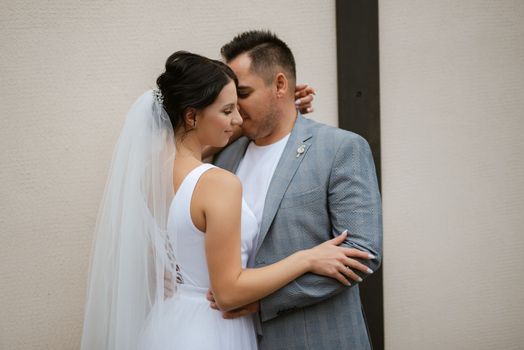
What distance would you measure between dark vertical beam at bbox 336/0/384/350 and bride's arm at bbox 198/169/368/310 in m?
0.79

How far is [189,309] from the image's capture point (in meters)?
1.49

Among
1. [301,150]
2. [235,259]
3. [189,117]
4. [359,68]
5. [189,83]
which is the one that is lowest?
[235,259]

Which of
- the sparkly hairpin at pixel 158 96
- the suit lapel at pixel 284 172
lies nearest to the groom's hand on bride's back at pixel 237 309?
the suit lapel at pixel 284 172

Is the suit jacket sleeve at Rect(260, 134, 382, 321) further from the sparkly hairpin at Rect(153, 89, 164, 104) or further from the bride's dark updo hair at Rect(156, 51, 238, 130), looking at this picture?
the sparkly hairpin at Rect(153, 89, 164, 104)

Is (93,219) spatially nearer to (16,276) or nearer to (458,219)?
(16,276)

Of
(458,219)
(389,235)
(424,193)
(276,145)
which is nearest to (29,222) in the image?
(276,145)

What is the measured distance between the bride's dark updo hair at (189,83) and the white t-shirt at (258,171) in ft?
1.48

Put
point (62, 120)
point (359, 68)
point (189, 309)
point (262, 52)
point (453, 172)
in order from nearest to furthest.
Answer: point (189, 309), point (262, 52), point (62, 120), point (359, 68), point (453, 172)

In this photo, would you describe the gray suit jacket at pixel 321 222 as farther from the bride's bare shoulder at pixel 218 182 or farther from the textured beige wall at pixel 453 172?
the textured beige wall at pixel 453 172

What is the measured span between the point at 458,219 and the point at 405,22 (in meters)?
1.13

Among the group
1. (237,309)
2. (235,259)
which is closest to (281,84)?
(235,259)

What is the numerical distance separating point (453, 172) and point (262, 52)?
130cm

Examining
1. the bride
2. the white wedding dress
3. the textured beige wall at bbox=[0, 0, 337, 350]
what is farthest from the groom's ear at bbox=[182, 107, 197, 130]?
the textured beige wall at bbox=[0, 0, 337, 350]

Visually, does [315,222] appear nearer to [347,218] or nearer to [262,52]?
[347,218]
